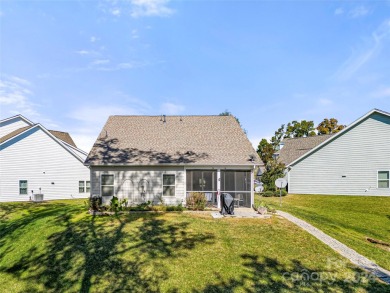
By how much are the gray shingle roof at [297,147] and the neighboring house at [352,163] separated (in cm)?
763

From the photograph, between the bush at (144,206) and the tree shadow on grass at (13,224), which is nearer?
the tree shadow on grass at (13,224)

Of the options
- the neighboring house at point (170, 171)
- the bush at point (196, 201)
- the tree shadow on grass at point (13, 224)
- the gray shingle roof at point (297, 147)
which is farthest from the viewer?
the gray shingle roof at point (297, 147)

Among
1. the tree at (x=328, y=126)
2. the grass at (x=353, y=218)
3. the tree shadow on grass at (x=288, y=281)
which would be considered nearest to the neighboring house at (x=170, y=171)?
the grass at (x=353, y=218)

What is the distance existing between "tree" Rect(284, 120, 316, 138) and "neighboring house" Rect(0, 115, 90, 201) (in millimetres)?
49525

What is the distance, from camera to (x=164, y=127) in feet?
65.5

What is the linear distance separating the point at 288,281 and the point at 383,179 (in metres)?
19.2

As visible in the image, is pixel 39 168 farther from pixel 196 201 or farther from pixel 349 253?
pixel 349 253

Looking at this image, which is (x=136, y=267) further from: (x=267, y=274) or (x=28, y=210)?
(x=28, y=210)

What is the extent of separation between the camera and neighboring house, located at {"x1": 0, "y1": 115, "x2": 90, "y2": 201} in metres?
23.8

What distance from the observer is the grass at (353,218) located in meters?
10.5

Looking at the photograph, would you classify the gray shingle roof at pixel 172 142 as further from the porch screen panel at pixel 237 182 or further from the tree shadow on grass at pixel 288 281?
the tree shadow on grass at pixel 288 281

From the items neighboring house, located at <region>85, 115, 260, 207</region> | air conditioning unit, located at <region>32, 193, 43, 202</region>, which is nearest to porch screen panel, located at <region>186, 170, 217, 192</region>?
neighboring house, located at <region>85, 115, 260, 207</region>

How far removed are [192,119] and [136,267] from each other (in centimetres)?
1404

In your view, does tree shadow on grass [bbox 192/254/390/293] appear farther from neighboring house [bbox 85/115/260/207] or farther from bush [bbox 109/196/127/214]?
bush [bbox 109/196/127/214]
